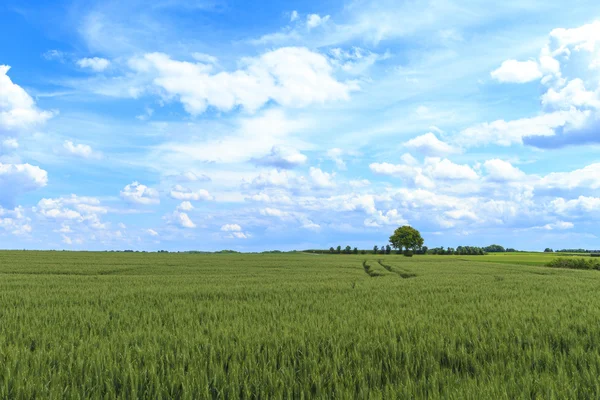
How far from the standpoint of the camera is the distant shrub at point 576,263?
53.6m

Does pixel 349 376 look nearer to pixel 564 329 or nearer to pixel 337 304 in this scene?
pixel 564 329

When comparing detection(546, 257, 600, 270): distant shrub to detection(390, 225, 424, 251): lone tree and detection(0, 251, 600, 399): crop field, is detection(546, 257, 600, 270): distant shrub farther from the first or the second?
detection(390, 225, 424, 251): lone tree

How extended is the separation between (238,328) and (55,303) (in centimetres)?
817

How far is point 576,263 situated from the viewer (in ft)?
184

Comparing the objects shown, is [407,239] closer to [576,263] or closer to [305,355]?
[576,263]

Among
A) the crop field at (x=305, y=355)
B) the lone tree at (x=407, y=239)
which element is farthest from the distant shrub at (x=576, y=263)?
the lone tree at (x=407, y=239)

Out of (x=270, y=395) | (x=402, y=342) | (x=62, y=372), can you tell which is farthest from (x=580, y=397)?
(x=62, y=372)

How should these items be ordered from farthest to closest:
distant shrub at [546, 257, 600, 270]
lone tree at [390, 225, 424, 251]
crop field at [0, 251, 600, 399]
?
lone tree at [390, 225, 424, 251], distant shrub at [546, 257, 600, 270], crop field at [0, 251, 600, 399]

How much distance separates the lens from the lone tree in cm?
13225

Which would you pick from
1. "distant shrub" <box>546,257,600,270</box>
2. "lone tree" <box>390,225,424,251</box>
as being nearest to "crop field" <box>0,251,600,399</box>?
"distant shrub" <box>546,257,600,270</box>

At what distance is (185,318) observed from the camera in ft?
28.2

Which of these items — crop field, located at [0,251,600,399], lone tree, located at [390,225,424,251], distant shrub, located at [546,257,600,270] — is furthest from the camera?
lone tree, located at [390,225,424,251]

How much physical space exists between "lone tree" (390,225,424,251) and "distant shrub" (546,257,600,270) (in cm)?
7310

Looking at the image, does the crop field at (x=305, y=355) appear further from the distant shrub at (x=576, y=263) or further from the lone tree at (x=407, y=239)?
the lone tree at (x=407, y=239)
